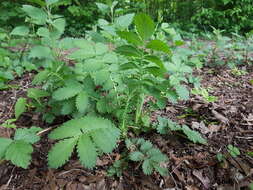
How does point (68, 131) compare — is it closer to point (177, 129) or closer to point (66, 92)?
point (66, 92)

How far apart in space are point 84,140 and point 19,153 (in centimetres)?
32

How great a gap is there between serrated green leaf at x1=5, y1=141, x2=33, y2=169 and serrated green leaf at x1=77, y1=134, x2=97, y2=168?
265mm

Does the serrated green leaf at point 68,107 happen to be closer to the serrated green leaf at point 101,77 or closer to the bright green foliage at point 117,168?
the serrated green leaf at point 101,77

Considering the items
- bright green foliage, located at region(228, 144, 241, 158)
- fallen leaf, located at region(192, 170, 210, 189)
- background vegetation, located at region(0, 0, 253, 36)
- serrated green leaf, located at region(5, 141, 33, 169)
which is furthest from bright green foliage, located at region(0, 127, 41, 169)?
background vegetation, located at region(0, 0, 253, 36)

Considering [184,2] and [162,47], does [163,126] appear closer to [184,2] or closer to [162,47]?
[162,47]

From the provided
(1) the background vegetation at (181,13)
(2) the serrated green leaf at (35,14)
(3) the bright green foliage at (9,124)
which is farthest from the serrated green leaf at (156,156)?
(1) the background vegetation at (181,13)

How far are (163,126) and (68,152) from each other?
0.70 metres

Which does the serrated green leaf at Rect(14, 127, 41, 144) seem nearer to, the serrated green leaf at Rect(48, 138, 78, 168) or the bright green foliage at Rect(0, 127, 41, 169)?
the bright green foliage at Rect(0, 127, 41, 169)

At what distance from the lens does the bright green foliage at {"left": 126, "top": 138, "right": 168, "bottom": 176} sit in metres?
1.22

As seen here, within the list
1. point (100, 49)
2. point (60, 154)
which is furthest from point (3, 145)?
point (100, 49)

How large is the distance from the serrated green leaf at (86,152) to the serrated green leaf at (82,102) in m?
0.30

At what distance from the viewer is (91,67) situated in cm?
132

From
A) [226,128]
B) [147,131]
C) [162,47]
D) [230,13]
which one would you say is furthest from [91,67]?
[230,13]

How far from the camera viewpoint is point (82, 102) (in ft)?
4.45
